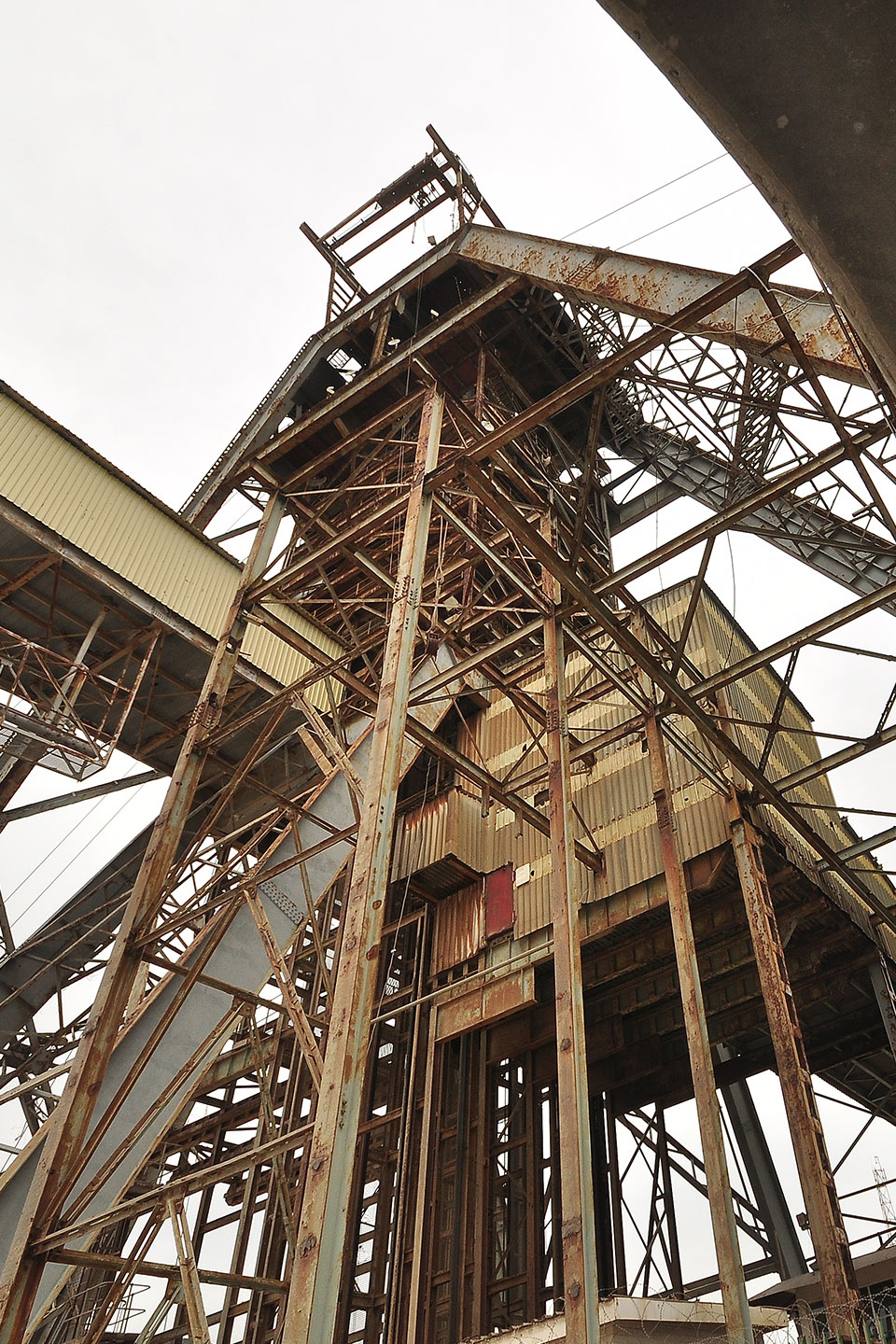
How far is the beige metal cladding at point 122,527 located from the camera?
55.0 feet

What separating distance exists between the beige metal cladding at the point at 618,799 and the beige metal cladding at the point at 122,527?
12.9ft

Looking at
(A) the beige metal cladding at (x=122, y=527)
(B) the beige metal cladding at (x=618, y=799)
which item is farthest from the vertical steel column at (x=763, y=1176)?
(A) the beige metal cladding at (x=122, y=527)

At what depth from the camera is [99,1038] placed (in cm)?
1012

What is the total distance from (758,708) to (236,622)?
9421mm

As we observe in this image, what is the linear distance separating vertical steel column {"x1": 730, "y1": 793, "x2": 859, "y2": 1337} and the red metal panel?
14.8 feet

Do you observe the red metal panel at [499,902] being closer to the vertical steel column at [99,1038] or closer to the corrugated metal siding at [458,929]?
the corrugated metal siding at [458,929]

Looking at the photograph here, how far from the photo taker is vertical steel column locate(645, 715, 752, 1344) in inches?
379

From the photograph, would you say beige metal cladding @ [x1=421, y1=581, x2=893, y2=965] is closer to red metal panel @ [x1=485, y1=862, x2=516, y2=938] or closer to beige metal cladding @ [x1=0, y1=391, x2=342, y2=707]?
red metal panel @ [x1=485, y1=862, x2=516, y2=938]

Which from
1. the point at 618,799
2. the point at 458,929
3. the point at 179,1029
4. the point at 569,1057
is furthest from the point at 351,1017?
the point at 458,929

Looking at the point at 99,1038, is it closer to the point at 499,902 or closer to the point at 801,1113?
the point at 801,1113

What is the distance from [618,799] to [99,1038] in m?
8.97

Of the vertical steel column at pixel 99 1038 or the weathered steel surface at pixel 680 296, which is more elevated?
the weathered steel surface at pixel 680 296

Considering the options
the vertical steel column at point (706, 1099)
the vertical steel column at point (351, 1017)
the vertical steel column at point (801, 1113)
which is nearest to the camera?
the vertical steel column at point (351, 1017)

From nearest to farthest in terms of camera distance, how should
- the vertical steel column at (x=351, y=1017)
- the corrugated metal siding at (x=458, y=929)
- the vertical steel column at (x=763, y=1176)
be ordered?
the vertical steel column at (x=351, y=1017) < the corrugated metal siding at (x=458, y=929) < the vertical steel column at (x=763, y=1176)
